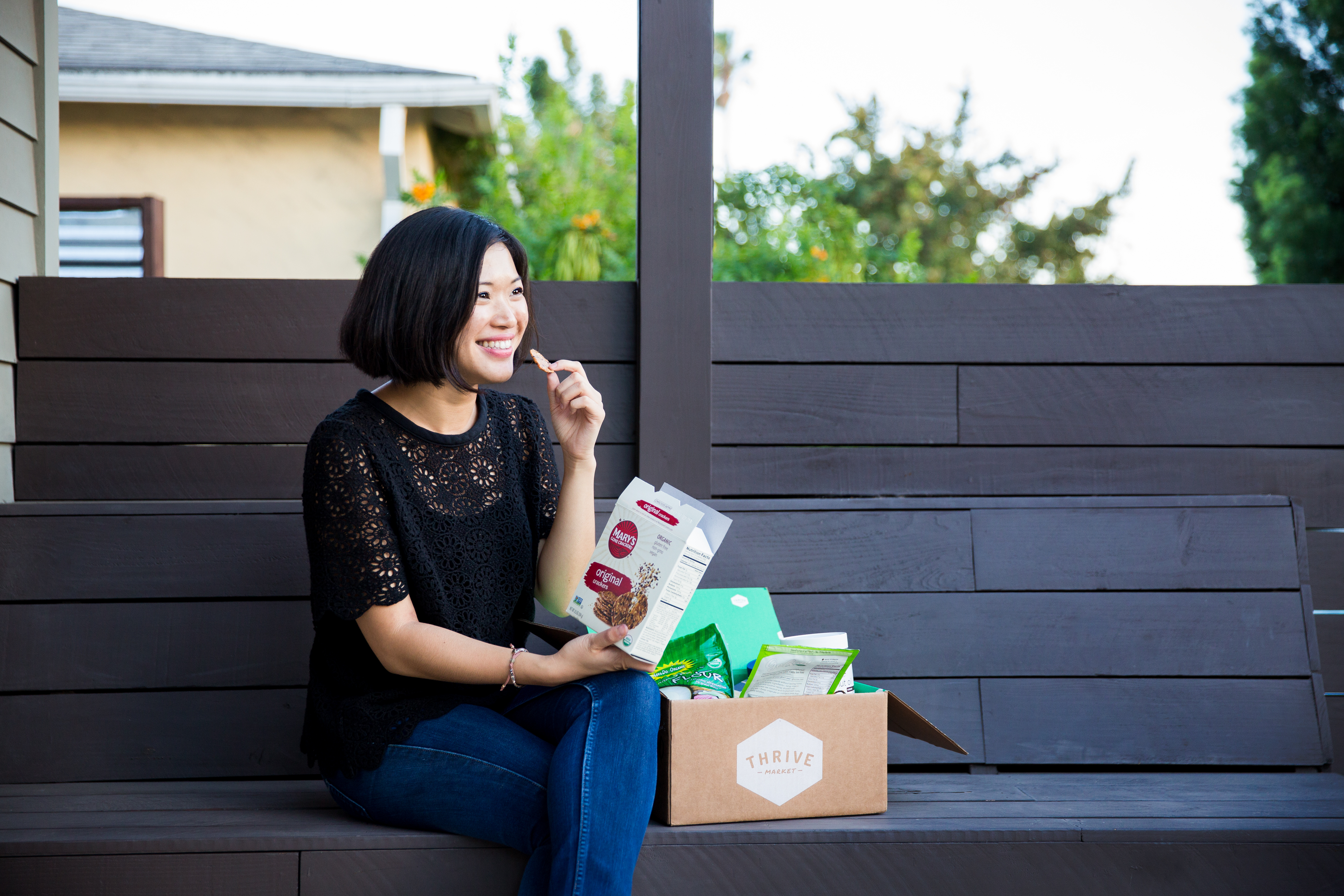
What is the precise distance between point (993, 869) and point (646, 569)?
0.71 meters

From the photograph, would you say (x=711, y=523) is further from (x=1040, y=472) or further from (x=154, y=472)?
(x=154, y=472)

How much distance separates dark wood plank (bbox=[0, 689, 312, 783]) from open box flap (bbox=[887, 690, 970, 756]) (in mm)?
1099

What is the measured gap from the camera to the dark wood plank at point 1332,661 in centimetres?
202

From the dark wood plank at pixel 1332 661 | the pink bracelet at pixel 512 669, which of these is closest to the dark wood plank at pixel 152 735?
the pink bracelet at pixel 512 669

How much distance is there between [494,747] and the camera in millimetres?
1356

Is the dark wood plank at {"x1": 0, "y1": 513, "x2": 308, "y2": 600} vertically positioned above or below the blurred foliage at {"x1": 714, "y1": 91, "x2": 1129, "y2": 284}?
below

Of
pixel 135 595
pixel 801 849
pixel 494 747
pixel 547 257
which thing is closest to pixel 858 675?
pixel 801 849

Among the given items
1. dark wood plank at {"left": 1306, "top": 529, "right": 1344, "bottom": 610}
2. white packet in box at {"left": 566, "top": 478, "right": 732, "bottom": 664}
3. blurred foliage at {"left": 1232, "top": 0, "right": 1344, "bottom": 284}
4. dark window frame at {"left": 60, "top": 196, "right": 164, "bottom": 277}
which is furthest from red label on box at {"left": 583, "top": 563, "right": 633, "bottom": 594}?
blurred foliage at {"left": 1232, "top": 0, "right": 1344, "bottom": 284}

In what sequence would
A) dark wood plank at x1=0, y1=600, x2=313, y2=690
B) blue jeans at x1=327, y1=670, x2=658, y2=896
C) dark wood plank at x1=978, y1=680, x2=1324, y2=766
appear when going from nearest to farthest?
1. blue jeans at x1=327, y1=670, x2=658, y2=896
2. dark wood plank at x1=0, y1=600, x2=313, y2=690
3. dark wood plank at x1=978, y1=680, x2=1324, y2=766

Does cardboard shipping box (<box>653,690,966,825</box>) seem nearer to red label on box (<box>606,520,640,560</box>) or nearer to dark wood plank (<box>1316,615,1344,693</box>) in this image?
red label on box (<box>606,520,640,560</box>)

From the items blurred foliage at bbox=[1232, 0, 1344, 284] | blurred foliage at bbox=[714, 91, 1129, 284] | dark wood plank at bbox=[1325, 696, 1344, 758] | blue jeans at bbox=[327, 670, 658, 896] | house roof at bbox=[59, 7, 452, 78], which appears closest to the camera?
blue jeans at bbox=[327, 670, 658, 896]

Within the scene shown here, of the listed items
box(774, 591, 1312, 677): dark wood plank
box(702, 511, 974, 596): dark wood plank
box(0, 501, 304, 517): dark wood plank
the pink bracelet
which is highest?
box(0, 501, 304, 517): dark wood plank

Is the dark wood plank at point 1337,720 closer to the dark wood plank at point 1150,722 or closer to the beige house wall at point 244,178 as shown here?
the dark wood plank at point 1150,722

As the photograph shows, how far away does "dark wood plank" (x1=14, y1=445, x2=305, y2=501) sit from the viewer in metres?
1.94
